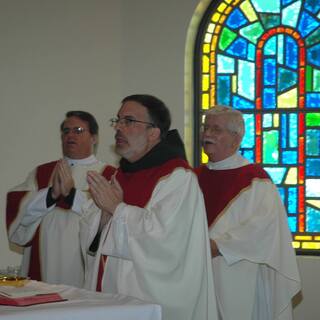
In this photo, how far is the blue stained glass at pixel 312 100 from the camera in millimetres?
6832

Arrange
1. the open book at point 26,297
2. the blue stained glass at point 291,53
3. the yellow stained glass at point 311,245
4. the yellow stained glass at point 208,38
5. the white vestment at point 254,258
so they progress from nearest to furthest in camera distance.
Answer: the open book at point 26,297 → the white vestment at point 254,258 → the yellow stained glass at point 311,245 → the blue stained glass at point 291,53 → the yellow stained glass at point 208,38

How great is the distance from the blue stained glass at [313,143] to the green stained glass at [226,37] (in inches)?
44.9

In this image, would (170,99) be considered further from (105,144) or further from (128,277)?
(128,277)

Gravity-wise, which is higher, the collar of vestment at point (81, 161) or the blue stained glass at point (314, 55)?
the blue stained glass at point (314, 55)

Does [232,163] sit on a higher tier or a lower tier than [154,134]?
lower

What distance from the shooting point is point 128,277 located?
4.04m

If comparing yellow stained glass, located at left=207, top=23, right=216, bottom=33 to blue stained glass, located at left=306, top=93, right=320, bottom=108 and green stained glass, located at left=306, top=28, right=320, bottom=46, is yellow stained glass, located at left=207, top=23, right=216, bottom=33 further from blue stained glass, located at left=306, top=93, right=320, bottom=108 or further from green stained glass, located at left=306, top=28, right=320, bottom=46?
blue stained glass, located at left=306, top=93, right=320, bottom=108

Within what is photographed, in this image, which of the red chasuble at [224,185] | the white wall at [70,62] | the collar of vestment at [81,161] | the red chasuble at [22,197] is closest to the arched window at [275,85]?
the white wall at [70,62]

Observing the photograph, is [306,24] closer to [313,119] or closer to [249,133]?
[313,119]

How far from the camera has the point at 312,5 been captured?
6969 mm

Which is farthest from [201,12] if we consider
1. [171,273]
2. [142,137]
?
[171,273]

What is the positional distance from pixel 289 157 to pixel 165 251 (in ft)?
10.2

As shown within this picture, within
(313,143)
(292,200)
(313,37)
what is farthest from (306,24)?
(292,200)

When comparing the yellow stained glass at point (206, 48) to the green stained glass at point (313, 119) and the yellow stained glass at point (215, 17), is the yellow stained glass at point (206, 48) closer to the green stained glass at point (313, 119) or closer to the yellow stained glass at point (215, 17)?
the yellow stained glass at point (215, 17)
